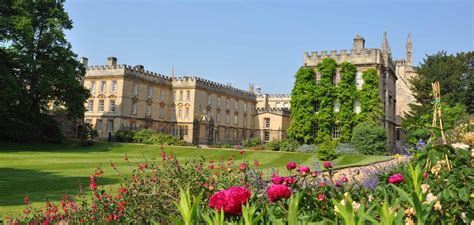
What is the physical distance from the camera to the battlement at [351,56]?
33625 mm

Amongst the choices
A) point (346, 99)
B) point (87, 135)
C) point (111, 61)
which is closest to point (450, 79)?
point (346, 99)

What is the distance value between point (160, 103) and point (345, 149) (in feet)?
98.1

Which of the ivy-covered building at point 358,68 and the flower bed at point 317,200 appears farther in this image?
the ivy-covered building at point 358,68

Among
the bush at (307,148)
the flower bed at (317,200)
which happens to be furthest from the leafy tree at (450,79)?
the flower bed at (317,200)

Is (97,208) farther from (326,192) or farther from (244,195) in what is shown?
(244,195)

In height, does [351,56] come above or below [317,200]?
above

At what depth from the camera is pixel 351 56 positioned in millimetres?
34250

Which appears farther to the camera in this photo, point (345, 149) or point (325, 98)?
point (325, 98)

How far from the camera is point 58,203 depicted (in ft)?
A: 29.3

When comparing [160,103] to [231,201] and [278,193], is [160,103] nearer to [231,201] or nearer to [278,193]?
[278,193]

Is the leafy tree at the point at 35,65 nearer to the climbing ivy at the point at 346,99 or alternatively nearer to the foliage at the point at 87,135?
the foliage at the point at 87,135

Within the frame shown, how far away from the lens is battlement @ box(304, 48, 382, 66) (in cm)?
3362

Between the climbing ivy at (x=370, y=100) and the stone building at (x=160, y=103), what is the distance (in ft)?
53.4

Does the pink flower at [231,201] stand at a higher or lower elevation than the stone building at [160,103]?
lower
